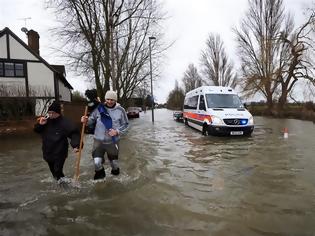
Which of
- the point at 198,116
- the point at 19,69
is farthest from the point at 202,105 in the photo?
the point at 19,69

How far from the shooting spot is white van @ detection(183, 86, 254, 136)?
15.2m

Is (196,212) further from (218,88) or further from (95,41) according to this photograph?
(95,41)

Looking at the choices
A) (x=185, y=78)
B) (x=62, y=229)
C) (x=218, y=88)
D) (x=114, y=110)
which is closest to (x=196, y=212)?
(x=62, y=229)

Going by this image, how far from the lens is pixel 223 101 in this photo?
16.9 meters

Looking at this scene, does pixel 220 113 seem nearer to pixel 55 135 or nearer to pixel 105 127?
pixel 105 127

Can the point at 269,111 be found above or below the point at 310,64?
below

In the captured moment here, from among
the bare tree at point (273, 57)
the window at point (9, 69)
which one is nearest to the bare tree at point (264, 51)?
the bare tree at point (273, 57)

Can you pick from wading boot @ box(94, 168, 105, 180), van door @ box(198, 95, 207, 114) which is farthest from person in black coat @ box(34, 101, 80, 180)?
van door @ box(198, 95, 207, 114)

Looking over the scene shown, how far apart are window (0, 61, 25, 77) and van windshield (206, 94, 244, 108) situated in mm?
17116

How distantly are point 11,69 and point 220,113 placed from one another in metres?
19.0

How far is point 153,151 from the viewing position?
12.0 meters

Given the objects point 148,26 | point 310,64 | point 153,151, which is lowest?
point 153,151

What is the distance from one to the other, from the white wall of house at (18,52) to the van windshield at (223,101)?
671 inches

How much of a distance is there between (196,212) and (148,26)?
988 inches
